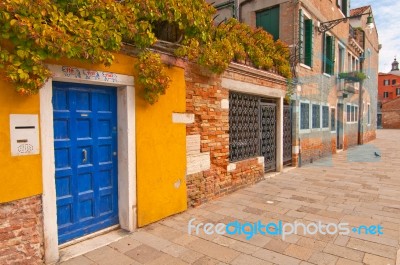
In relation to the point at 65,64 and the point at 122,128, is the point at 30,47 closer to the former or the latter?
the point at 65,64

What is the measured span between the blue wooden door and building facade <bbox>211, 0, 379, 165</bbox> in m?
6.69

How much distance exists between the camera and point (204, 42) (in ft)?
16.4

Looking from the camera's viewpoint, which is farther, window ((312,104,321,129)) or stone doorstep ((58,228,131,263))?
window ((312,104,321,129))

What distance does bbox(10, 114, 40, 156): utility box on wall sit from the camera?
2.85 metres

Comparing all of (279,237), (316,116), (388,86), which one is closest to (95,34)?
(279,237)

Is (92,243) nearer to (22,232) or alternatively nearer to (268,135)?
(22,232)

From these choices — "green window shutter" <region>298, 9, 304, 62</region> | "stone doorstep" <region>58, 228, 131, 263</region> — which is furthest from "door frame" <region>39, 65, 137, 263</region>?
"green window shutter" <region>298, 9, 304, 62</region>

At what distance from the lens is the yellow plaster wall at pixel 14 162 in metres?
2.77

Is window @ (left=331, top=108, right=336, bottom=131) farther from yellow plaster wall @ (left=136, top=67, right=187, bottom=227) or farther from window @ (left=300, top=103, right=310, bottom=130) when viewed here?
yellow plaster wall @ (left=136, top=67, right=187, bottom=227)

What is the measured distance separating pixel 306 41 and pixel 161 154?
808 centimetres

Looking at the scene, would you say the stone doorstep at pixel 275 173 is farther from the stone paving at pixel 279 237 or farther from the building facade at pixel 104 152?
the building facade at pixel 104 152

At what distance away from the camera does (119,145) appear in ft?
13.2

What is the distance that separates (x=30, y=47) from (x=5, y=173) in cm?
135

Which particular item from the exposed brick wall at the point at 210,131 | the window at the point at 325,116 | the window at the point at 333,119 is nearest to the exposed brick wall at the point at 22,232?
the exposed brick wall at the point at 210,131
